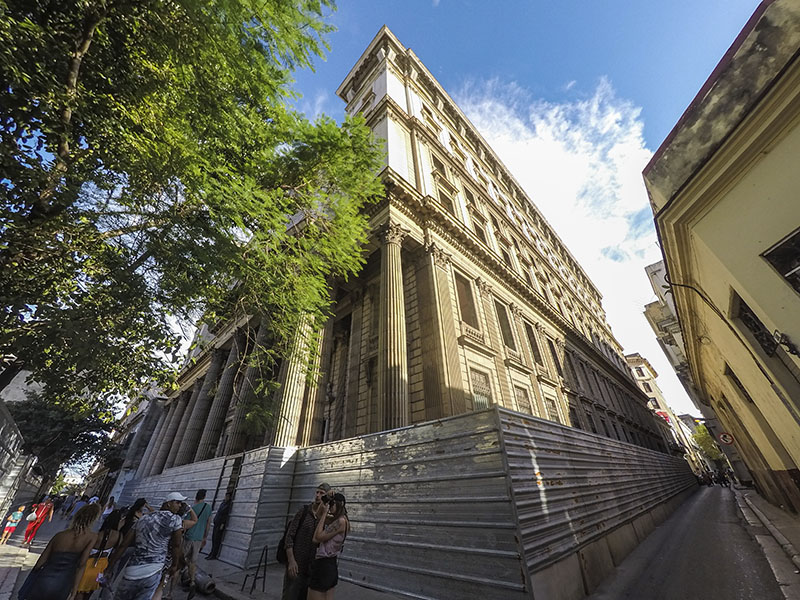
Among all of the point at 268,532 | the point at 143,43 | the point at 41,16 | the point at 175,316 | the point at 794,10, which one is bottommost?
the point at 268,532

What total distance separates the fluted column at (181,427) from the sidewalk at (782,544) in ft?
86.3

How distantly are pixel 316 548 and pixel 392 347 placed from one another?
6.31 metres

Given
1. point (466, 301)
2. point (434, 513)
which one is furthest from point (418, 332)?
point (434, 513)

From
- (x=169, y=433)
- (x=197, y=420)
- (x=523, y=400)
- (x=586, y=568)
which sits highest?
(x=169, y=433)

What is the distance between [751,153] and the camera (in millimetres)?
3855

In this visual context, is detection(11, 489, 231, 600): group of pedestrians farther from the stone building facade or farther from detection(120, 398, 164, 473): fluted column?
detection(120, 398, 164, 473): fluted column

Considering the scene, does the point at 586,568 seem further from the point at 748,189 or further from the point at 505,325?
the point at 505,325

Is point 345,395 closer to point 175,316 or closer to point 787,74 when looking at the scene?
point 175,316

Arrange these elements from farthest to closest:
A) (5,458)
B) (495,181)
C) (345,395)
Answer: (495,181) → (345,395) → (5,458)

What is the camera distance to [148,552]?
11.8 ft

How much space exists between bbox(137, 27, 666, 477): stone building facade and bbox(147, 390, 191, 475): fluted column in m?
0.12

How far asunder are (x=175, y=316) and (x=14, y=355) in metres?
2.98

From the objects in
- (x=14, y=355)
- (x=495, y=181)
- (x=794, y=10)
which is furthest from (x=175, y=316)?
(x=495, y=181)

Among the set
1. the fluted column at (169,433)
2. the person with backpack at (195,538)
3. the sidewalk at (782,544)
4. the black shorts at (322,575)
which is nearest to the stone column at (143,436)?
the fluted column at (169,433)
